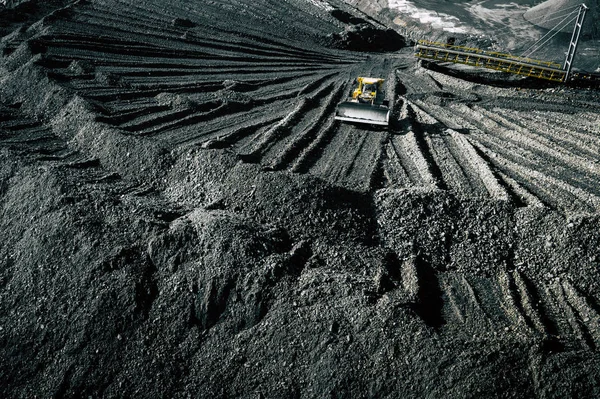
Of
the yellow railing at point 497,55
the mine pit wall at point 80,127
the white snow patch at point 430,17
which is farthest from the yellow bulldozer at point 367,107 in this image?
the white snow patch at point 430,17

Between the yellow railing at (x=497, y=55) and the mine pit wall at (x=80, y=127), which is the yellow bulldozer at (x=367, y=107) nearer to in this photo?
the mine pit wall at (x=80, y=127)

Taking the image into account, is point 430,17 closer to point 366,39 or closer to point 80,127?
point 366,39

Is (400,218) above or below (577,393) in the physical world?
above

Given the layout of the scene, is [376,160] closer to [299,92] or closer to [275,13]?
[299,92]

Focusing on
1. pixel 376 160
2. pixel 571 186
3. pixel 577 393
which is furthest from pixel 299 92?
pixel 577 393

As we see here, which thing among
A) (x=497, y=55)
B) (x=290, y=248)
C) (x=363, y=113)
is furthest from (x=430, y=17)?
(x=290, y=248)

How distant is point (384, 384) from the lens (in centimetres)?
694

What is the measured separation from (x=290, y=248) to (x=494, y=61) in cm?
1277

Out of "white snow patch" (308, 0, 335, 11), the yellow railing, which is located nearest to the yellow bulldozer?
the yellow railing

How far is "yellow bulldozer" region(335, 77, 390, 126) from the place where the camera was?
12812mm

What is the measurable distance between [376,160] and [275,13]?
13363 millimetres

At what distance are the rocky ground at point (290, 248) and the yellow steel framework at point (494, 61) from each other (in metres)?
2.09

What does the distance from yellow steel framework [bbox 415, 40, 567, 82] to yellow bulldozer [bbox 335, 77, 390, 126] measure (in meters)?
5.21

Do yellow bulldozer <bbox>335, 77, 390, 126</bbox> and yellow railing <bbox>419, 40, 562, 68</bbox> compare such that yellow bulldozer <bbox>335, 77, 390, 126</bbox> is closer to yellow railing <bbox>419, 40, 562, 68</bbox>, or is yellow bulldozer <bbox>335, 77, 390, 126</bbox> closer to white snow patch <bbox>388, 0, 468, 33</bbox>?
yellow railing <bbox>419, 40, 562, 68</bbox>
